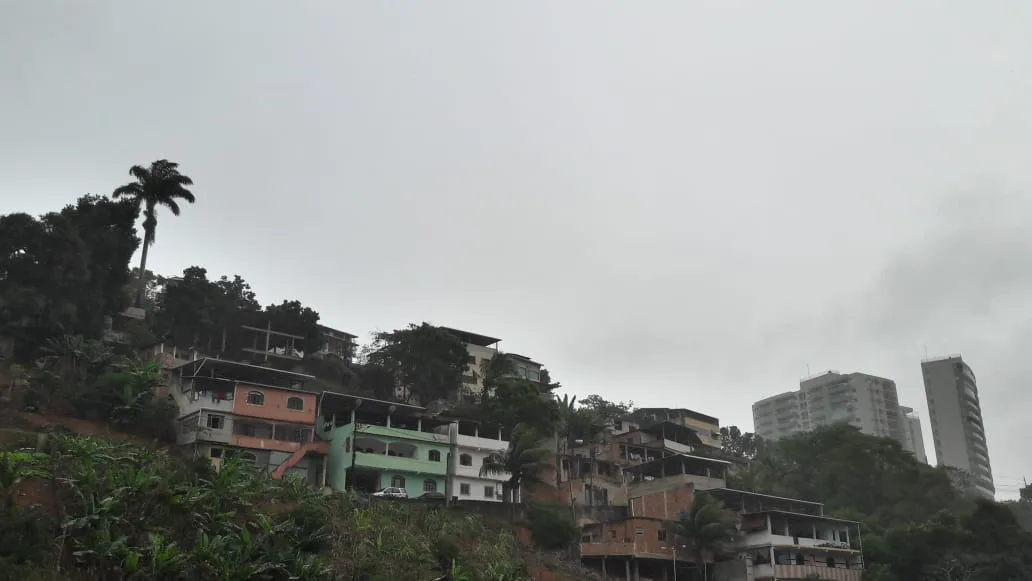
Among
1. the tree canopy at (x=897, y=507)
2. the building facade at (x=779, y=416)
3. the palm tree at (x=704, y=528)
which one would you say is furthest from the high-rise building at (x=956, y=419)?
the palm tree at (x=704, y=528)

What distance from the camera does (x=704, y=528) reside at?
175 feet

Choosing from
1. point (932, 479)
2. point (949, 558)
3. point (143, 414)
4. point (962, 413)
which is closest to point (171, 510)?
point (143, 414)

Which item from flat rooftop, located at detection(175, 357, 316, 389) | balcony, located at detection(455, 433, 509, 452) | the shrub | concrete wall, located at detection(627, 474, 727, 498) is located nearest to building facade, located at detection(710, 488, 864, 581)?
concrete wall, located at detection(627, 474, 727, 498)

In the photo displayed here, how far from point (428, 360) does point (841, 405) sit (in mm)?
116336

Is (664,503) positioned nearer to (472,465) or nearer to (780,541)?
(780,541)

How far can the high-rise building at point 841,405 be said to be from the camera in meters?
155

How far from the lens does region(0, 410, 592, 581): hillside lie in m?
29.8

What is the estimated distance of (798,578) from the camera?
5603cm

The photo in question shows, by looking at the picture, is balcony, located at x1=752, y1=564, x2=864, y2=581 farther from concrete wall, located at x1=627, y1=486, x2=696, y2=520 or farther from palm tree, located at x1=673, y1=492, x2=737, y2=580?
concrete wall, located at x1=627, y1=486, x2=696, y2=520

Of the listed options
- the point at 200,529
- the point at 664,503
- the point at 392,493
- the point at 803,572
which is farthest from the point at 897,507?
the point at 200,529

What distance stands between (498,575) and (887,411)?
135m

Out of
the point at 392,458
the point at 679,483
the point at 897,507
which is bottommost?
the point at 897,507

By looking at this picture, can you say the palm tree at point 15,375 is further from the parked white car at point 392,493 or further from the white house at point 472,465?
the white house at point 472,465

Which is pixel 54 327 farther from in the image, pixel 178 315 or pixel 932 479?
→ pixel 932 479
